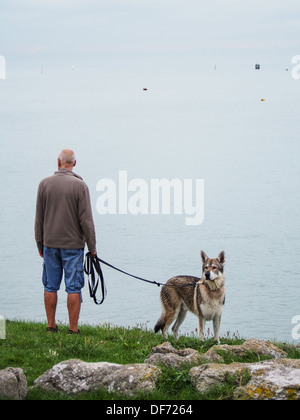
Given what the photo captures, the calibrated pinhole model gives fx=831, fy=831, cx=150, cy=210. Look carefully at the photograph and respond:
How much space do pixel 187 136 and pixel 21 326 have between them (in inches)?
2421

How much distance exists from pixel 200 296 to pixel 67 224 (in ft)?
7.33

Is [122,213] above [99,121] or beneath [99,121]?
beneath

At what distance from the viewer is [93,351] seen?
1006cm

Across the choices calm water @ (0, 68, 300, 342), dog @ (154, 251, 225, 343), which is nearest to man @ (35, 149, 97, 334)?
dog @ (154, 251, 225, 343)

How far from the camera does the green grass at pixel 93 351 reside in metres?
7.99

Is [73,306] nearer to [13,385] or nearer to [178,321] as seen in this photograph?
[178,321]

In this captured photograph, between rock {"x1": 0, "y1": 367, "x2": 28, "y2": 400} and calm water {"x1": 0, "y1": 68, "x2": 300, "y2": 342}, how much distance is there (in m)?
10.2

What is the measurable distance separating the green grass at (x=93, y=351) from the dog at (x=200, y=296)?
Answer: 1.20 feet

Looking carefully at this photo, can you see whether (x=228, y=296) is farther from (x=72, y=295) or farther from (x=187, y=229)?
(x=72, y=295)

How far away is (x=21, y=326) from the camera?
12.3 metres
